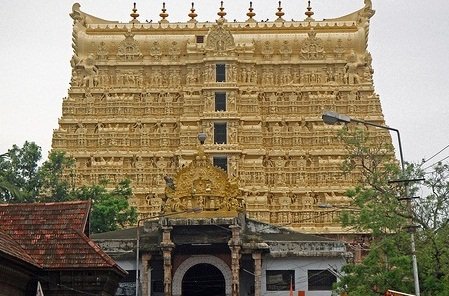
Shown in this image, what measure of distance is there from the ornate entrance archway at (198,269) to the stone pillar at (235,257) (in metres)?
0.85

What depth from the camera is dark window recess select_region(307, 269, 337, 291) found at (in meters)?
50.7

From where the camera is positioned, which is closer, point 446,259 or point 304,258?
point 446,259

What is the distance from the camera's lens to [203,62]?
81250 mm

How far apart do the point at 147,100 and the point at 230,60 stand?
7506mm

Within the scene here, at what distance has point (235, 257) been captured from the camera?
157 ft

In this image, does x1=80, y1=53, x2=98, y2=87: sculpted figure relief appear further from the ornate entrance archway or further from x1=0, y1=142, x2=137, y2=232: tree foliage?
the ornate entrance archway

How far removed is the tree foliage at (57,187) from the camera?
6750 cm

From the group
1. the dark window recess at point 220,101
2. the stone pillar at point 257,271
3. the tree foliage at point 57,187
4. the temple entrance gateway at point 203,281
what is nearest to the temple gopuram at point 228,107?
the dark window recess at point 220,101

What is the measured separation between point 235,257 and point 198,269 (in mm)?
3060

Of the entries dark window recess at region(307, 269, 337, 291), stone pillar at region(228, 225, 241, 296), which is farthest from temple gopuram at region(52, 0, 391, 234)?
stone pillar at region(228, 225, 241, 296)

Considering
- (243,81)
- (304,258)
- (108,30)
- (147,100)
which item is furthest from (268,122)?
(304,258)

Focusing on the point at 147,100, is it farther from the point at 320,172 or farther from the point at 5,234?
the point at 5,234

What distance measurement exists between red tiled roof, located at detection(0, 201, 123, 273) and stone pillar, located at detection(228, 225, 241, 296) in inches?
871

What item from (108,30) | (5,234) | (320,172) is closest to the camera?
(5,234)
